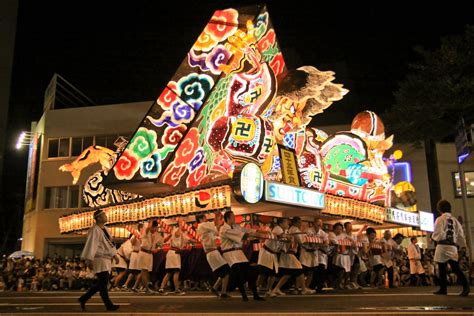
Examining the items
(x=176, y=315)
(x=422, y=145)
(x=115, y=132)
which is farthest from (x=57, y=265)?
(x=422, y=145)

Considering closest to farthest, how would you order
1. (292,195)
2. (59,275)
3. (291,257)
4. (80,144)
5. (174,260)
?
(291,257), (292,195), (174,260), (59,275), (80,144)

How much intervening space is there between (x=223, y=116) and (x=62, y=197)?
19620 mm

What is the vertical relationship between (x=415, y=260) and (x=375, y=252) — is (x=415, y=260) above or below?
below

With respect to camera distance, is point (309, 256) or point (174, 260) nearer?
point (309, 256)

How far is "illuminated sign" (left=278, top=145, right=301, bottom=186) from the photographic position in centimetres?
1434

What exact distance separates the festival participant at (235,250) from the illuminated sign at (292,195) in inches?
104

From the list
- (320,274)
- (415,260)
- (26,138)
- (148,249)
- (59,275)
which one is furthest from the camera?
(26,138)

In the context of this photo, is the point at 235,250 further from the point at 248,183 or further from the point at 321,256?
the point at 321,256

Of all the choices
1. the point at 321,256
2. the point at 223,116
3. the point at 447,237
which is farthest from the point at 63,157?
the point at 447,237

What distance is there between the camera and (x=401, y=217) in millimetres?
18547

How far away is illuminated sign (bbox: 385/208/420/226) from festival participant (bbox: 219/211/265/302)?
31.4ft

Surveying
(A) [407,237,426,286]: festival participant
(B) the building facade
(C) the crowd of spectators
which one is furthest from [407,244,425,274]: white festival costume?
(B) the building facade

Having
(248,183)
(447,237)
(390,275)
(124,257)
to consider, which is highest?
(248,183)

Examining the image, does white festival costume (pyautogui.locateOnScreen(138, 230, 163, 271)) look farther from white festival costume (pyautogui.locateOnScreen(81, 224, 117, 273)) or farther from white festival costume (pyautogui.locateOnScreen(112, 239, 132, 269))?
white festival costume (pyautogui.locateOnScreen(81, 224, 117, 273))
